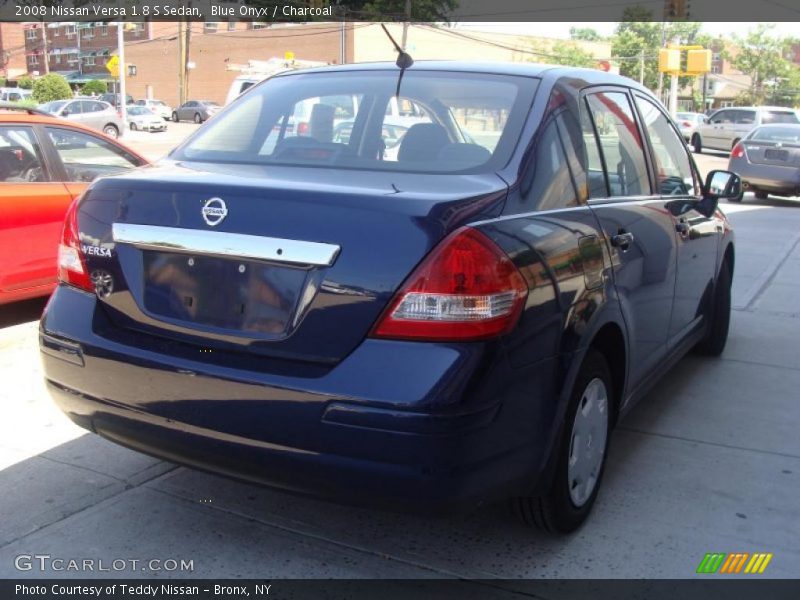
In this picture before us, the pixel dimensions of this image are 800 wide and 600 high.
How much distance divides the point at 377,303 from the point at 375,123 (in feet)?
3.99

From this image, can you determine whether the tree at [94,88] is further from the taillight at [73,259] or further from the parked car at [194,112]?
the taillight at [73,259]

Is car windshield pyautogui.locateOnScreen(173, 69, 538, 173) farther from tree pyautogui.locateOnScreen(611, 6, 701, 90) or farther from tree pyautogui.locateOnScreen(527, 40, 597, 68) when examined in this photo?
tree pyautogui.locateOnScreen(611, 6, 701, 90)

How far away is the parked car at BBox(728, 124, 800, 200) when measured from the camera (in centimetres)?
1569

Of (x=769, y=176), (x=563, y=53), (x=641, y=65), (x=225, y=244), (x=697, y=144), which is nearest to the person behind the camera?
(x=225, y=244)

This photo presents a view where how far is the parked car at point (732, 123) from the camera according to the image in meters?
28.2

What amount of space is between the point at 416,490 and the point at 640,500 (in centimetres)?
152

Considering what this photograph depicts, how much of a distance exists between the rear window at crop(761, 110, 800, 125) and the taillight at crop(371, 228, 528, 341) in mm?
28463

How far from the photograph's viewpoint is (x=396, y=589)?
2.87m

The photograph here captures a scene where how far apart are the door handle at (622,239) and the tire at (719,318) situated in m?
2.11

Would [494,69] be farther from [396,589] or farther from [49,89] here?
[49,89]

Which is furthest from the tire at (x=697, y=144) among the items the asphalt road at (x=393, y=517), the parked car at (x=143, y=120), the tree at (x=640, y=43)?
the tree at (x=640, y=43)

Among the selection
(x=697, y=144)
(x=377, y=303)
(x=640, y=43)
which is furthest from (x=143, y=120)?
(x=640, y=43)

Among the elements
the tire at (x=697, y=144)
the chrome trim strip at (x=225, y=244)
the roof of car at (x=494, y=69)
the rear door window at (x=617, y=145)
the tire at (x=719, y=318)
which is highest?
the roof of car at (x=494, y=69)

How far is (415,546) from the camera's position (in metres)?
3.16
